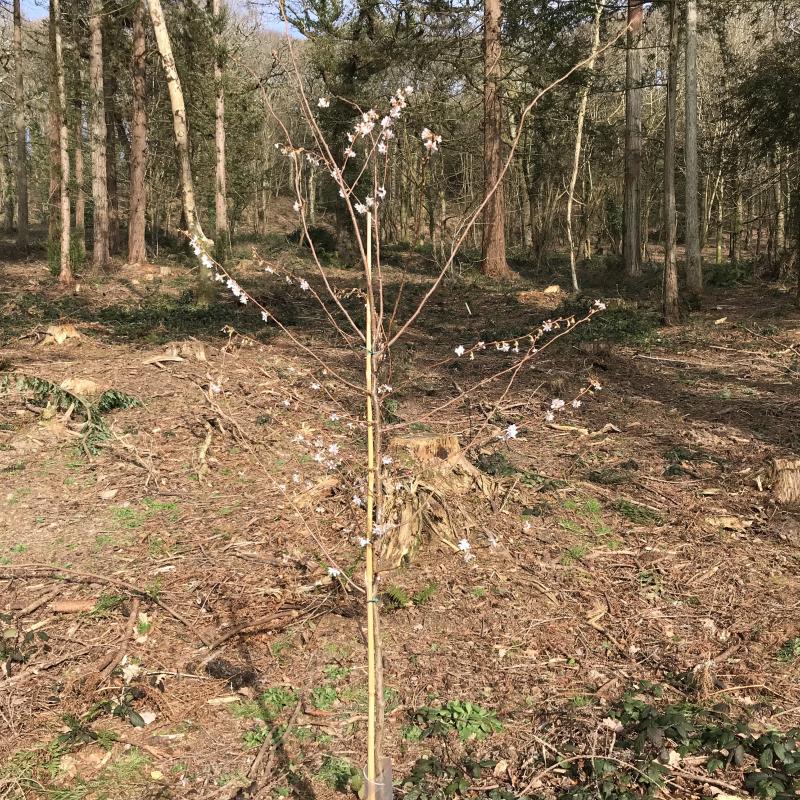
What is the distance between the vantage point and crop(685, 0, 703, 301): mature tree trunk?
1143 centimetres

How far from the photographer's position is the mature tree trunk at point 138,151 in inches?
690

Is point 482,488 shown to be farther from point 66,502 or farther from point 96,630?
point 66,502

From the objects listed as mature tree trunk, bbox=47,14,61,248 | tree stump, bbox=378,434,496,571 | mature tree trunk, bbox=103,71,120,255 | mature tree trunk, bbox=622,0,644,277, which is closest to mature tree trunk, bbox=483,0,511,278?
mature tree trunk, bbox=622,0,644,277

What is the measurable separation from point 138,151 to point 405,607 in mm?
17697

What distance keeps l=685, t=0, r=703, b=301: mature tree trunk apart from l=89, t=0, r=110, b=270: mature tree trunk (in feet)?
41.0

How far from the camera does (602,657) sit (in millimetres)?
3645

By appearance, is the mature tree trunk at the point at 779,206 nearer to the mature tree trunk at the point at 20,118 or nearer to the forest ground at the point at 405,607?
the forest ground at the point at 405,607

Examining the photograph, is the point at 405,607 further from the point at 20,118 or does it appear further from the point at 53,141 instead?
the point at 20,118

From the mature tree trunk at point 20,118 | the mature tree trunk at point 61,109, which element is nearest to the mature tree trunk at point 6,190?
the mature tree trunk at point 20,118

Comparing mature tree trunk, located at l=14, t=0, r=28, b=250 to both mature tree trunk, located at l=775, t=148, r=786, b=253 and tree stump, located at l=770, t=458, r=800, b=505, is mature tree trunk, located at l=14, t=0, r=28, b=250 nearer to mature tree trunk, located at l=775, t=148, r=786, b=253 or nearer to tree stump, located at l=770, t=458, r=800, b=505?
tree stump, located at l=770, t=458, r=800, b=505

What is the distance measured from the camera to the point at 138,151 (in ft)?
59.3

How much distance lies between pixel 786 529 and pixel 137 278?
15.4 metres

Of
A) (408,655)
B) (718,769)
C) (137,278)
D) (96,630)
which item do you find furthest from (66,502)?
(137,278)

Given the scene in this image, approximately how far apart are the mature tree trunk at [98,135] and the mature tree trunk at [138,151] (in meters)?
0.96
